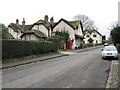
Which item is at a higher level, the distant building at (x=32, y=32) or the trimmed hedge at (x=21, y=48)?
the distant building at (x=32, y=32)

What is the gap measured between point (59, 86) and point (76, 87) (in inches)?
27.9

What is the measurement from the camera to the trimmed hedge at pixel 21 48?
14877mm

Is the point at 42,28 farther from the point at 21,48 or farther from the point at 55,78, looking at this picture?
the point at 55,78

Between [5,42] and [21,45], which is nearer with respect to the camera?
[5,42]

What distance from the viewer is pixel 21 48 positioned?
1725cm

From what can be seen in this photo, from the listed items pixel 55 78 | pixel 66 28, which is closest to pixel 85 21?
pixel 66 28

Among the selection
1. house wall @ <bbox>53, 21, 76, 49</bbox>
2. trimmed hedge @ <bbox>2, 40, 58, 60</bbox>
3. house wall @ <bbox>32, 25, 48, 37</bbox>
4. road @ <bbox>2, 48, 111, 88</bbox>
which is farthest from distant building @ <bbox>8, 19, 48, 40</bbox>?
road @ <bbox>2, 48, 111, 88</bbox>

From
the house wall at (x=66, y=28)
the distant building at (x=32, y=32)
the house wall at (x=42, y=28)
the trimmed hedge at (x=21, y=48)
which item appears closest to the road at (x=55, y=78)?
the trimmed hedge at (x=21, y=48)

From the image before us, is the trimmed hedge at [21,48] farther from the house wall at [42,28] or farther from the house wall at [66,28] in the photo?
the house wall at [42,28]

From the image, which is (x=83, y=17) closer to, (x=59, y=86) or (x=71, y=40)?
(x=71, y=40)

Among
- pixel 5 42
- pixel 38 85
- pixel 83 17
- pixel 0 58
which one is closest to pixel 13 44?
pixel 5 42

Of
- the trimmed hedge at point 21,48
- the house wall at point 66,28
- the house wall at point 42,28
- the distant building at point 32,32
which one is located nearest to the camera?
the trimmed hedge at point 21,48

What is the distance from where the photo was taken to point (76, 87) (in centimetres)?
641

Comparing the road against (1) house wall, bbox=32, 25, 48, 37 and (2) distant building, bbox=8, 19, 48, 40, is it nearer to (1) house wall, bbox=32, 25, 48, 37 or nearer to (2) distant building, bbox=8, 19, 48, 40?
(2) distant building, bbox=8, 19, 48, 40
